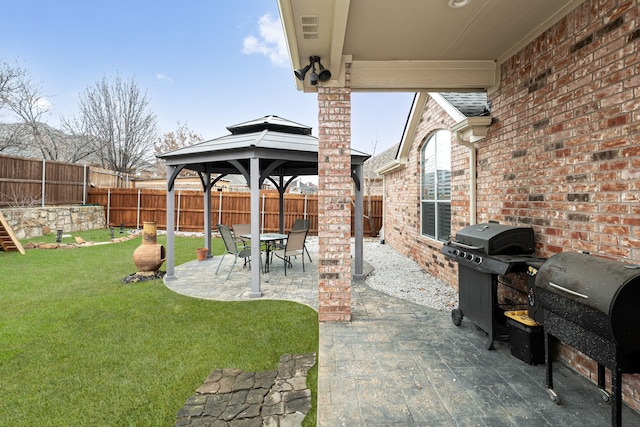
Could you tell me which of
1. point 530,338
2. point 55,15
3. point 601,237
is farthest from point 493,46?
point 55,15

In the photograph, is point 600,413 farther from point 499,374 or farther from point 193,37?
point 193,37

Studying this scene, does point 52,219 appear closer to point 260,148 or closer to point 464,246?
point 260,148

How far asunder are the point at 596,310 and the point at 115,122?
83.2ft

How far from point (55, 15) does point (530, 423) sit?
104 ft

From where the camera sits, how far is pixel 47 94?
54.1 feet

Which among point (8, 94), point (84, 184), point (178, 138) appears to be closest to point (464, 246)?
point (84, 184)

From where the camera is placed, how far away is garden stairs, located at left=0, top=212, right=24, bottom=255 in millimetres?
8320

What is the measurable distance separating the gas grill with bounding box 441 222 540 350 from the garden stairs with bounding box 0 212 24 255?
436 inches

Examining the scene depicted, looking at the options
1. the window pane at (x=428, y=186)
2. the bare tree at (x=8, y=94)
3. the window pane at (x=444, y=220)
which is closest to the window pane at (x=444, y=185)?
the window pane at (x=444, y=220)

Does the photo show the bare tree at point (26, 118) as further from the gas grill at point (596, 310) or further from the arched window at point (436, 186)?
the gas grill at point (596, 310)

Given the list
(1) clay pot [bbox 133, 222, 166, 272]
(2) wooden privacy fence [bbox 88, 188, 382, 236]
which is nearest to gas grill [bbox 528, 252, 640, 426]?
(1) clay pot [bbox 133, 222, 166, 272]

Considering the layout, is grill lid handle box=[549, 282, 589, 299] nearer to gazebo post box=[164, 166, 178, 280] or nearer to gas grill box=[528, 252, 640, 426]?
gas grill box=[528, 252, 640, 426]

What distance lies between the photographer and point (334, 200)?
148 inches

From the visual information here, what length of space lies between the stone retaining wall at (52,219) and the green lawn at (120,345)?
20.7 ft
